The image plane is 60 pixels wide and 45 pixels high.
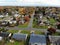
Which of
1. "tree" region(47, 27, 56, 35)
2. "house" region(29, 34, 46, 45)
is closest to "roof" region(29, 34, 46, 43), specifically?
"house" region(29, 34, 46, 45)

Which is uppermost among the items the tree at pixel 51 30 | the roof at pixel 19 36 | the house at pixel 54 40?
the tree at pixel 51 30

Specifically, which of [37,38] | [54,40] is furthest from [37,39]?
[54,40]

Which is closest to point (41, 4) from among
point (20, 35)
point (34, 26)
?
point (34, 26)

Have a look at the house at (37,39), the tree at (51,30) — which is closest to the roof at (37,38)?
the house at (37,39)

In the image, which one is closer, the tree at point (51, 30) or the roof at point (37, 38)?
the roof at point (37, 38)

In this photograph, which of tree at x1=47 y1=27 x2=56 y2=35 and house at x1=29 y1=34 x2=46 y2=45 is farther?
tree at x1=47 y1=27 x2=56 y2=35

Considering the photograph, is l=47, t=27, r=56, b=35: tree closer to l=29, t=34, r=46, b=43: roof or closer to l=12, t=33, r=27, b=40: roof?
l=29, t=34, r=46, b=43: roof

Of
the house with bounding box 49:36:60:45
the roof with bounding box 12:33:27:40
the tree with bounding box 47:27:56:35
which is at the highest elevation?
the tree with bounding box 47:27:56:35

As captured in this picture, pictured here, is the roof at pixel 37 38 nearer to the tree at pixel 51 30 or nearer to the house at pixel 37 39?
the house at pixel 37 39

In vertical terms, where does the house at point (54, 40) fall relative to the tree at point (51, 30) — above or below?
below
